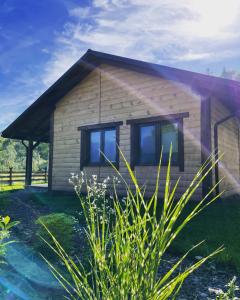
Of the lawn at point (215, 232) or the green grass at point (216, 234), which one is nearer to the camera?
the green grass at point (216, 234)

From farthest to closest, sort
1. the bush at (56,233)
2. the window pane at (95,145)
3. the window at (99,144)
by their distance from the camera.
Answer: the window pane at (95,145), the window at (99,144), the bush at (56,233)

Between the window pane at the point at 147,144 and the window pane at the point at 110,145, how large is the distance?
121cm

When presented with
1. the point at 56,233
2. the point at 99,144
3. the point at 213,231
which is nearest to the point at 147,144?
the point at 99,144

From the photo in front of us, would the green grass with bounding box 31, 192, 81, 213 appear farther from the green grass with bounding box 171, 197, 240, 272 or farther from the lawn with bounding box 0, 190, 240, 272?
the green grass with bounding box 171, 197, 240, 272

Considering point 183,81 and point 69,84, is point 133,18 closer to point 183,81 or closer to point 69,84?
point 183,81

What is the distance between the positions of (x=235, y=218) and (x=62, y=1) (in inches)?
316

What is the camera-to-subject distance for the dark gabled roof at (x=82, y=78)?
816cm

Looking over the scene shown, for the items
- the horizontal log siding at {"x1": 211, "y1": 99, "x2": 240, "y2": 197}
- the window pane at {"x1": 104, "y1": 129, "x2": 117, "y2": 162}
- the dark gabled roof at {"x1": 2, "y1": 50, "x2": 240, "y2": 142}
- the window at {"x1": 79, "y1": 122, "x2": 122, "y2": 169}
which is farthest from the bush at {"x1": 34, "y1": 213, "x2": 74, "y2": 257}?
the horizontal log siding at {"x1": 211, "y1": 99, "x2": 240, "y2": 197}

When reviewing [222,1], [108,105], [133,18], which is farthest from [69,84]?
[222,1]

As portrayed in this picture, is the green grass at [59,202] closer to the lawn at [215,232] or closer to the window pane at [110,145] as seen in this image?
the lawn at [215,232]

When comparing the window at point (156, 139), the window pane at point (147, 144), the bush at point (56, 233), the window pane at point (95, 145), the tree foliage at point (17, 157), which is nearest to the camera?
the bush at point (56, 233)

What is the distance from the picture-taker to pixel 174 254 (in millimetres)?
5008

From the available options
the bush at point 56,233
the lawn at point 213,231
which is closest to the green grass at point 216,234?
the lawn at point 213,231

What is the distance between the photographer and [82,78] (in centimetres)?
1253
